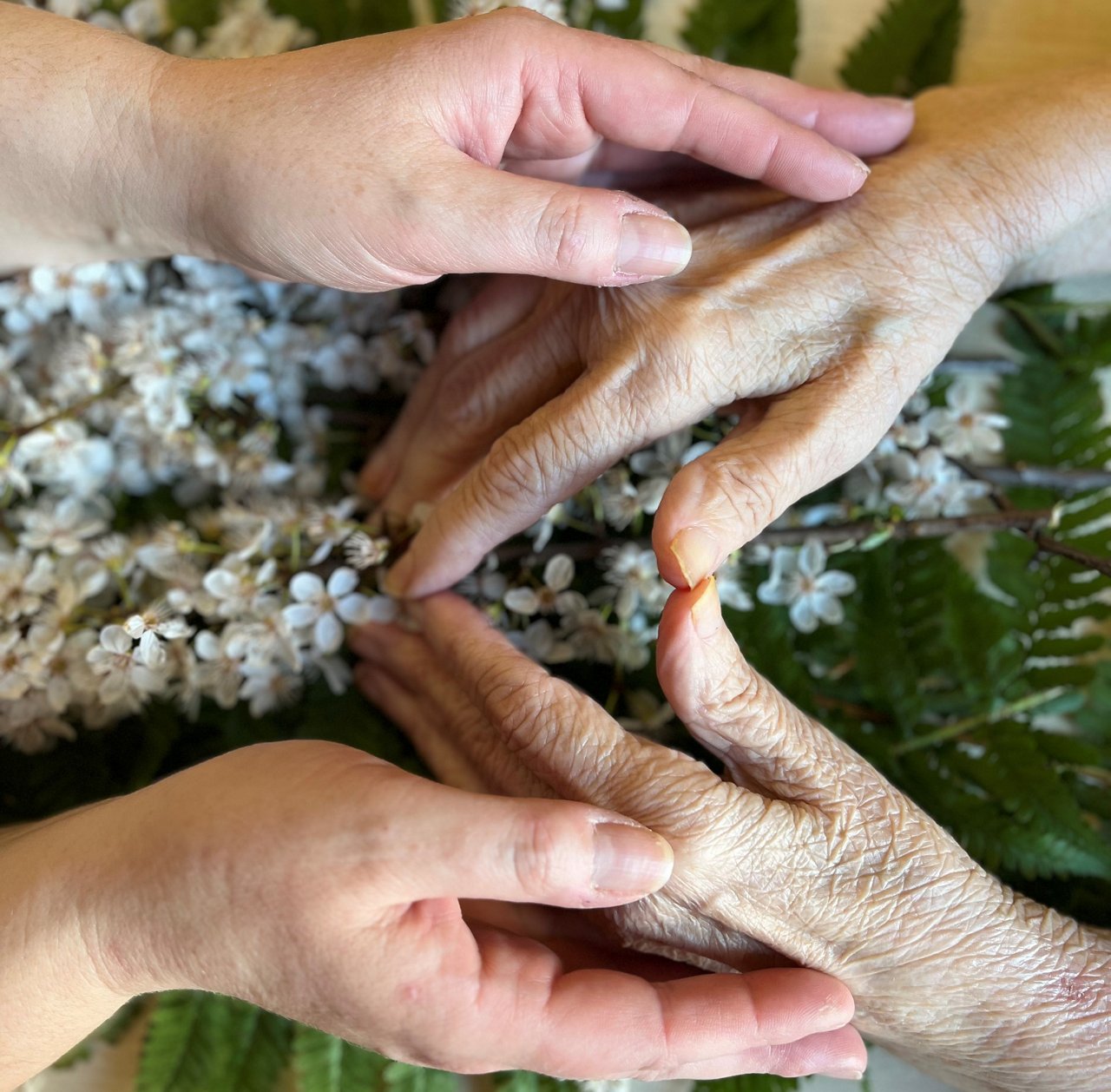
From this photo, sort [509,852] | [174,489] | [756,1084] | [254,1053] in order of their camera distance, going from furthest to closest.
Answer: [174,489], [254,1053], [756,1084], [509,852]

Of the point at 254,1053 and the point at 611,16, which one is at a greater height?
the point at 611,16

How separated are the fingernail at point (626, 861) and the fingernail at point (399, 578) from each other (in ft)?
1.66

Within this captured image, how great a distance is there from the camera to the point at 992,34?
1642 mm

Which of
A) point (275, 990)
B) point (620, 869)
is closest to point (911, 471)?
point (620, 869)

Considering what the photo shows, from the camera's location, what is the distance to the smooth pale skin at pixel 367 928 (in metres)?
0.83

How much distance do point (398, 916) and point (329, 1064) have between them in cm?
62

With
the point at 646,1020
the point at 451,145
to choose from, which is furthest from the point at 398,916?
the point at 451,145

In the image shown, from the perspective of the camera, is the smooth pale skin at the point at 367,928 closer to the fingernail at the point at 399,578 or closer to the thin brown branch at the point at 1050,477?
the fingernail at the point at 399,578

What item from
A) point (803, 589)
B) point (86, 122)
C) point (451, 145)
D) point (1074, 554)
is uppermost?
point (451, 145)

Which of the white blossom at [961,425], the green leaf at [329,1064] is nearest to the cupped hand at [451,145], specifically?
the white blossom at [961,425]

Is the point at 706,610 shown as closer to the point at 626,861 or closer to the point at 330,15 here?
the point at 626,861

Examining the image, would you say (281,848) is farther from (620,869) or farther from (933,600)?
(933,600)

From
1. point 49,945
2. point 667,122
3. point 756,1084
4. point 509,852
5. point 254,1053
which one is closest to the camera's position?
point 509,852

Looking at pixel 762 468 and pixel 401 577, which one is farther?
pixel 401 577
